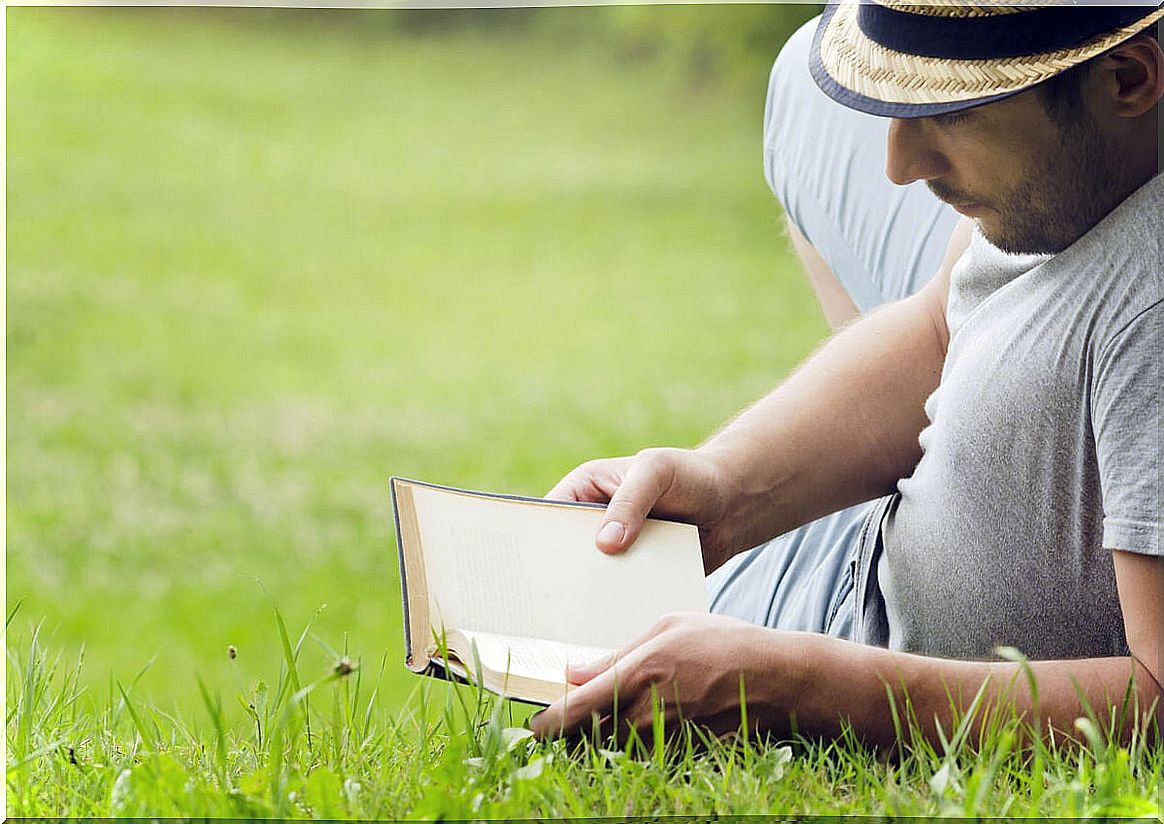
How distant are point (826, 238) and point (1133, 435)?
76cm

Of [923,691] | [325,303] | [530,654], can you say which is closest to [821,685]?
[923,691]

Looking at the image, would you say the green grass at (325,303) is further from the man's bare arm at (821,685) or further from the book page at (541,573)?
the man's bare arm at (821,685)

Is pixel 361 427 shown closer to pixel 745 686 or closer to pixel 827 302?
pixel 827 302

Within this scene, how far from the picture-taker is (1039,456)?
3.29ft

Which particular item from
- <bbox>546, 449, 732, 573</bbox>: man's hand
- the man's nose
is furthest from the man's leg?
the man's nose

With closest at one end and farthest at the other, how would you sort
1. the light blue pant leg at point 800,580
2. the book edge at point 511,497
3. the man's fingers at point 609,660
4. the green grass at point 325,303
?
the man's fingers at point 609,660 → the book edge at point 511,497 → the light blue pant leg at point 800,580 → the green grass at point 325,303

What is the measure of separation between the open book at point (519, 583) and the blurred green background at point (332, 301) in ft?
4.37

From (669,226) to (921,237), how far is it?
3.43 m

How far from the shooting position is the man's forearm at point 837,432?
1.26 metres

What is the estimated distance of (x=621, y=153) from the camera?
13.5ft

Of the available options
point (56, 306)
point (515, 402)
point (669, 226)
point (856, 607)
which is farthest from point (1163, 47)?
point (56, 306)

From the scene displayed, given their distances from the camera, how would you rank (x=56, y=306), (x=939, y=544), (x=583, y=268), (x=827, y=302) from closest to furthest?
(x=939, y=544)
(x=827, y=302)
(x=583, y=268)
(x=56, y=306)

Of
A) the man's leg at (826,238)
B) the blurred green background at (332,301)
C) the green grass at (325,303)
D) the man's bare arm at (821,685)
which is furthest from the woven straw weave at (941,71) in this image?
the blurred green background at (332,301)

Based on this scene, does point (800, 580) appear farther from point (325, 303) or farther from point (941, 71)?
point (325, 303)
